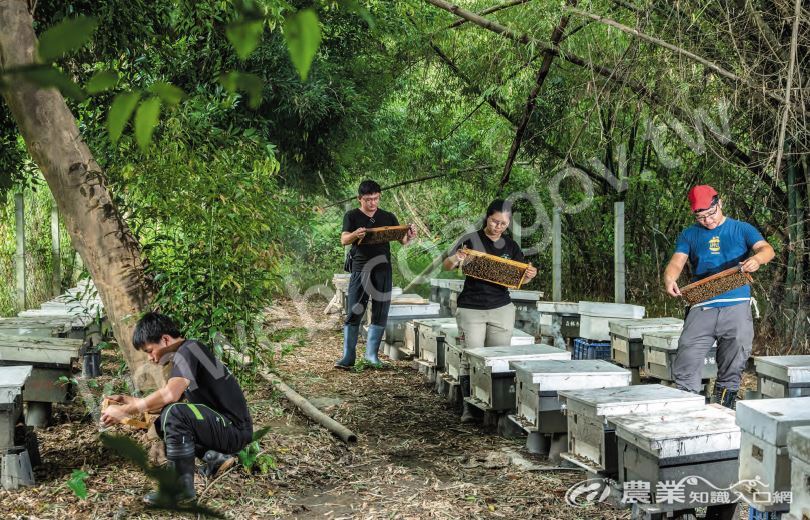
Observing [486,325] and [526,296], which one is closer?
Answer: [486,325]

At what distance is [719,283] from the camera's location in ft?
17.0

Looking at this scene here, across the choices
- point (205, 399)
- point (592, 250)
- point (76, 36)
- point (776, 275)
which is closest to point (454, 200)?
point (592, 250)

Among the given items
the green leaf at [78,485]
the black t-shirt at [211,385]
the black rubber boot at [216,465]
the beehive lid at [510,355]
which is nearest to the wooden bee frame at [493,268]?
the beehive lid at [510,355]

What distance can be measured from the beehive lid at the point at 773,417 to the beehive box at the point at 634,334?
327cm

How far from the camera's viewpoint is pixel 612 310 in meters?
7.33

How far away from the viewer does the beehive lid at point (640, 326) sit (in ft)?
21.7

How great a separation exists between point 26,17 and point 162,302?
5.77ft

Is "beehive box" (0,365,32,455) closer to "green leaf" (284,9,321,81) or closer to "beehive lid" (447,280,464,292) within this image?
"green leaf" (284,9,321,81)

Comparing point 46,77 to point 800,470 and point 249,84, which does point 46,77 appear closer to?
point 249,84

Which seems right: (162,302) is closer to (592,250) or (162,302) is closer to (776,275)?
(776,275)

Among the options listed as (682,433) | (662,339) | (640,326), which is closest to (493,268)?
(662,339)

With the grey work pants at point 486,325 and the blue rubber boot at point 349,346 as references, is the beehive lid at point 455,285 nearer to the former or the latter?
the blue rubber boot at point 349,346

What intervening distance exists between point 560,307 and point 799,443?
17.5 feet

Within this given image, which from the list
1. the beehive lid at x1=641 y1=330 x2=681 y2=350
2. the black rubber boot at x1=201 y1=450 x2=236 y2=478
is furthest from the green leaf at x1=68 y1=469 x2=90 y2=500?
the beehive lid at x1=641 y1=330 x2=681 y2=350
